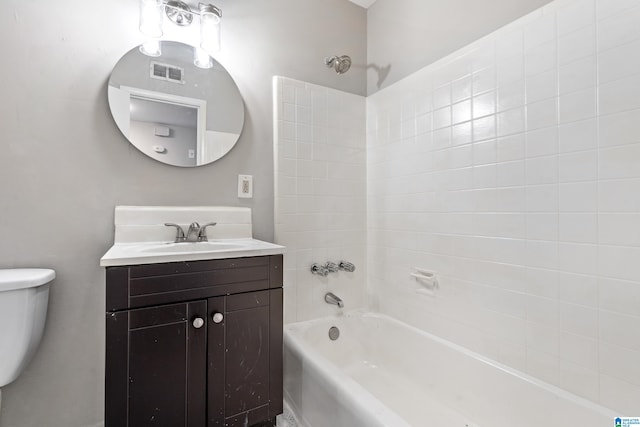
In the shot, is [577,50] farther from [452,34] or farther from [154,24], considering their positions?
[154,24]

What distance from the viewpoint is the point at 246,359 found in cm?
117

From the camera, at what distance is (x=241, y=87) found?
1660 millimetres

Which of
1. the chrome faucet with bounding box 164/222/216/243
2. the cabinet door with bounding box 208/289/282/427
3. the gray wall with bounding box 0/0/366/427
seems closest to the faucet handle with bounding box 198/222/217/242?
the chrome faucet with bounding box 164/222/216/243

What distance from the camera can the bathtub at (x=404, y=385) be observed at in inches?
41.8

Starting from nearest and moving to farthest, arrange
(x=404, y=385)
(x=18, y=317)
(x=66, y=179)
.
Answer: (x=18, y=317) → (x=66, y=179) → (x=404, y=385)

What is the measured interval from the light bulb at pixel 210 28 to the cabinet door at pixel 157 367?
1.27m

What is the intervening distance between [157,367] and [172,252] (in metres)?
0.41

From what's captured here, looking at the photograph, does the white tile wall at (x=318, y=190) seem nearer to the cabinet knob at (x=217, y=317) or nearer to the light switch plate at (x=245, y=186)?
→ the light switch plate at (x=245, y=186)

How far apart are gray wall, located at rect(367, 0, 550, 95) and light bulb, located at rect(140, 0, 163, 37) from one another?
1.32m

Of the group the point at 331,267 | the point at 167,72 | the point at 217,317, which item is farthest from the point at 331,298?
the point at 167,72

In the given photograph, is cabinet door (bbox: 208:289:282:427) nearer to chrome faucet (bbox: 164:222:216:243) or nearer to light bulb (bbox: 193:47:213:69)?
chrome faucet (bbox: 164:222:216:243)

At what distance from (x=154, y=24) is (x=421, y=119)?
56.3 inches

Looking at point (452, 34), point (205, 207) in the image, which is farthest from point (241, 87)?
point (452, 34)

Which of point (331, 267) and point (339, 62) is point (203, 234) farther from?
point (339, 62)
